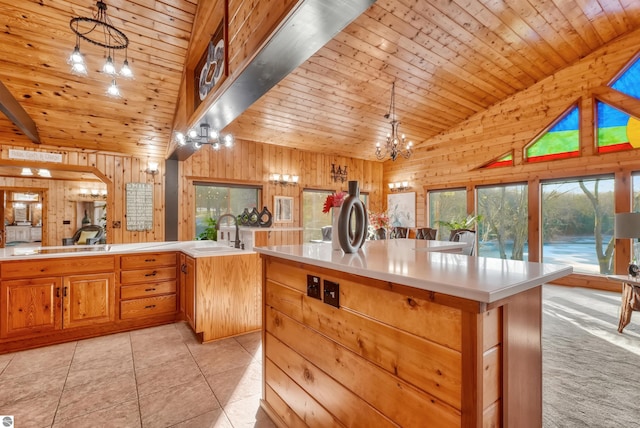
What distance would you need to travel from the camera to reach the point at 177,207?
5.97 meters

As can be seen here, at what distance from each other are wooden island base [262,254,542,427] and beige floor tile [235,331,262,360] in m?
1.21

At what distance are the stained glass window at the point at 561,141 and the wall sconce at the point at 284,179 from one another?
5.10m

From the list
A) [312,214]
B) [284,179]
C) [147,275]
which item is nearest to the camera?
[147,275]

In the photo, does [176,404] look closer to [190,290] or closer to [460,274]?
[190,290]

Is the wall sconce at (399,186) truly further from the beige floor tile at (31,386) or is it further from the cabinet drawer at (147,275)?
the beige floor tile at (31,386)

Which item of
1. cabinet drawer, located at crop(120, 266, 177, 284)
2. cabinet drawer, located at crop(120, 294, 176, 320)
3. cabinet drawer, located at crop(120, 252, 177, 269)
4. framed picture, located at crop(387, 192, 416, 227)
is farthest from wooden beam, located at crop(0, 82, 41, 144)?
framed picture, located at crop(387, 192, 416, 227)

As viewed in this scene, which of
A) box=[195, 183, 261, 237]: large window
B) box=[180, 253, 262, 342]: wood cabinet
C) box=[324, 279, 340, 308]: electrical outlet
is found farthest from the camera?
box=[195, 183, 261, 237]: large window

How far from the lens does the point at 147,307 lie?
11.5 feet

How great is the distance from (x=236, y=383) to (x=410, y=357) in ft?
5.86

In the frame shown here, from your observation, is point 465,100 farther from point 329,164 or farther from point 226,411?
point 226,411

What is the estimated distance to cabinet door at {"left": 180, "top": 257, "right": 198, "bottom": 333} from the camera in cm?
307

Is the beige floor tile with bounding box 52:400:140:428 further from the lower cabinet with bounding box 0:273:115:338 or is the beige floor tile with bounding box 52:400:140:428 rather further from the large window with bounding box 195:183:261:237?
the large window with bounding box 195:183:261:237

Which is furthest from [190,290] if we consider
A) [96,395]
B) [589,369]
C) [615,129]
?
[615,129]

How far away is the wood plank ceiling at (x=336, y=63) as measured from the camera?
11.5 ft
